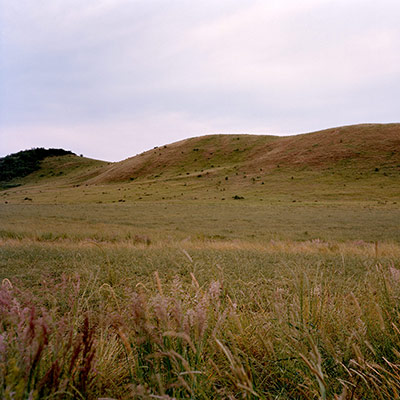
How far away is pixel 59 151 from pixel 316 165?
78.2m

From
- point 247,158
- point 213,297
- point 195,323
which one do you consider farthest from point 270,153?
point 195,323

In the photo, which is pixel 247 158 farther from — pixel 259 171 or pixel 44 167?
pixel 44 167

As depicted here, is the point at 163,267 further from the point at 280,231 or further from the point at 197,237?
the point at 280,231

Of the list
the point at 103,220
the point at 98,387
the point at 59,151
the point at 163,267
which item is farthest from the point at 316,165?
the point at 59,151

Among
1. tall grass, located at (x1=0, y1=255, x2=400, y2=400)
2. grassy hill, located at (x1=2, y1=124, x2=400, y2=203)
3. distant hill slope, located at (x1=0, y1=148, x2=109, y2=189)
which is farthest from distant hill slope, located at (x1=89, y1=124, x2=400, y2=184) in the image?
tall grass, located at (x1=0, y1=255, x2=400, y2=400)

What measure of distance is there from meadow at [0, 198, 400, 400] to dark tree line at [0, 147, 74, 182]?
251 feet

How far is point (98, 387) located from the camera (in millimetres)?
1929

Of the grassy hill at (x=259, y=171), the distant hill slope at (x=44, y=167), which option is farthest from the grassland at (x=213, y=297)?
the distant hill slope at (x=44, y=167)

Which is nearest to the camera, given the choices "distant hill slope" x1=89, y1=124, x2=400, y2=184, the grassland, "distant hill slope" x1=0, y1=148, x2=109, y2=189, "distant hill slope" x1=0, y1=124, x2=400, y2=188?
the grassland

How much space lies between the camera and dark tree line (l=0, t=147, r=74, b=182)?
7650 centimetres

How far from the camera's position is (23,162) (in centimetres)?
8294

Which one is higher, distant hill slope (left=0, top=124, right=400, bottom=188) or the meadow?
distant hill slope (left=0, top=124, right=400, bottom=188)

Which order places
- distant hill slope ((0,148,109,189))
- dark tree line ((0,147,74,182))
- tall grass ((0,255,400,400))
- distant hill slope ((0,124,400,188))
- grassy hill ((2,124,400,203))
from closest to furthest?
tall grass ((0,255,400,400)) < grassy hill ((2,124,400,203)) < distant hill slope ((0,124,400,188)) < distant hill slope ((0,148,109,189)) < dark tree line ((0,147,74,182))

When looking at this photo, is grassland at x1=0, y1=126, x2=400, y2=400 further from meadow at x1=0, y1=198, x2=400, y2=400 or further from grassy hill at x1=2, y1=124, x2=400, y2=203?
grassy hill at x1=2, y1=124, x2=400, y2=203
